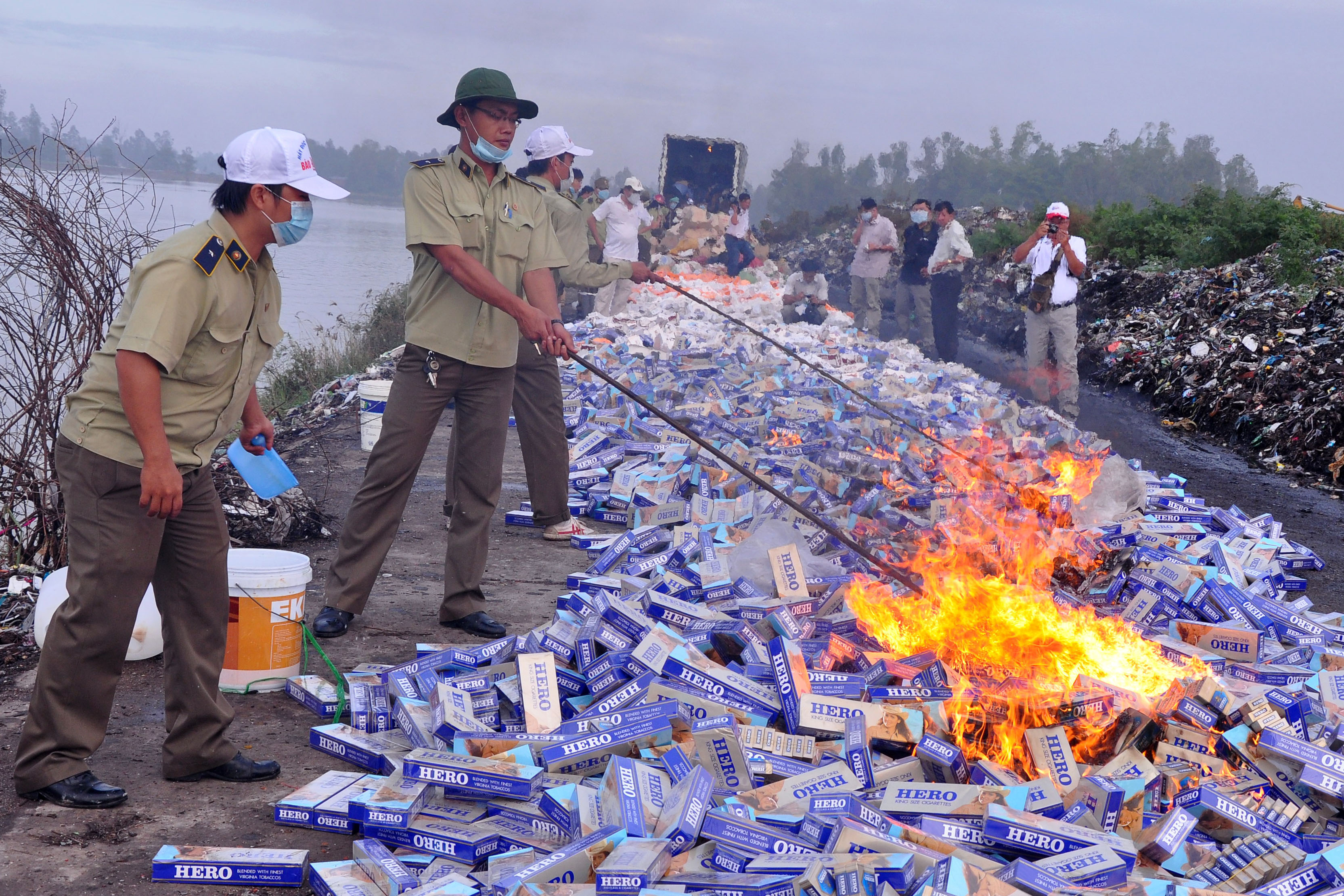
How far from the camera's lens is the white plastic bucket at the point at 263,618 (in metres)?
3.91

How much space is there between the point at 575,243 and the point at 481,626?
420cm

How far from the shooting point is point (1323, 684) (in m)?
4.04

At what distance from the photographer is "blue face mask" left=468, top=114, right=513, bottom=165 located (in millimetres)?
4832

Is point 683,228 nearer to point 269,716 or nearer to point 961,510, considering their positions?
point 961,510

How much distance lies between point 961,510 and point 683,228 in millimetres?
21082

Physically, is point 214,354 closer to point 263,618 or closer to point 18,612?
point 263,618

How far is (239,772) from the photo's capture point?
340 cm

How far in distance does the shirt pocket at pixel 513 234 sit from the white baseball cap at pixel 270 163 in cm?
172

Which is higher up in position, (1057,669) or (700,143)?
(700,143)

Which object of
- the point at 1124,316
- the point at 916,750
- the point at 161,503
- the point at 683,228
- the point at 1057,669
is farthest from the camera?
the point at 683,228

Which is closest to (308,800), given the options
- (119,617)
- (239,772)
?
(239,772)

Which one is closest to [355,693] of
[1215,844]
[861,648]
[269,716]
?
[269,716]

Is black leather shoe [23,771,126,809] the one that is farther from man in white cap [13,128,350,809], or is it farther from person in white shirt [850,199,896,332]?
person in white shirt [850,199,896,332]

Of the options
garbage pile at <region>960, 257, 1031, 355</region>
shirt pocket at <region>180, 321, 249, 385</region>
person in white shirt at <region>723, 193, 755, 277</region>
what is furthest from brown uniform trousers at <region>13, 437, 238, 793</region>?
person in white shirt at <region>723, 193, 755, 277</region>
